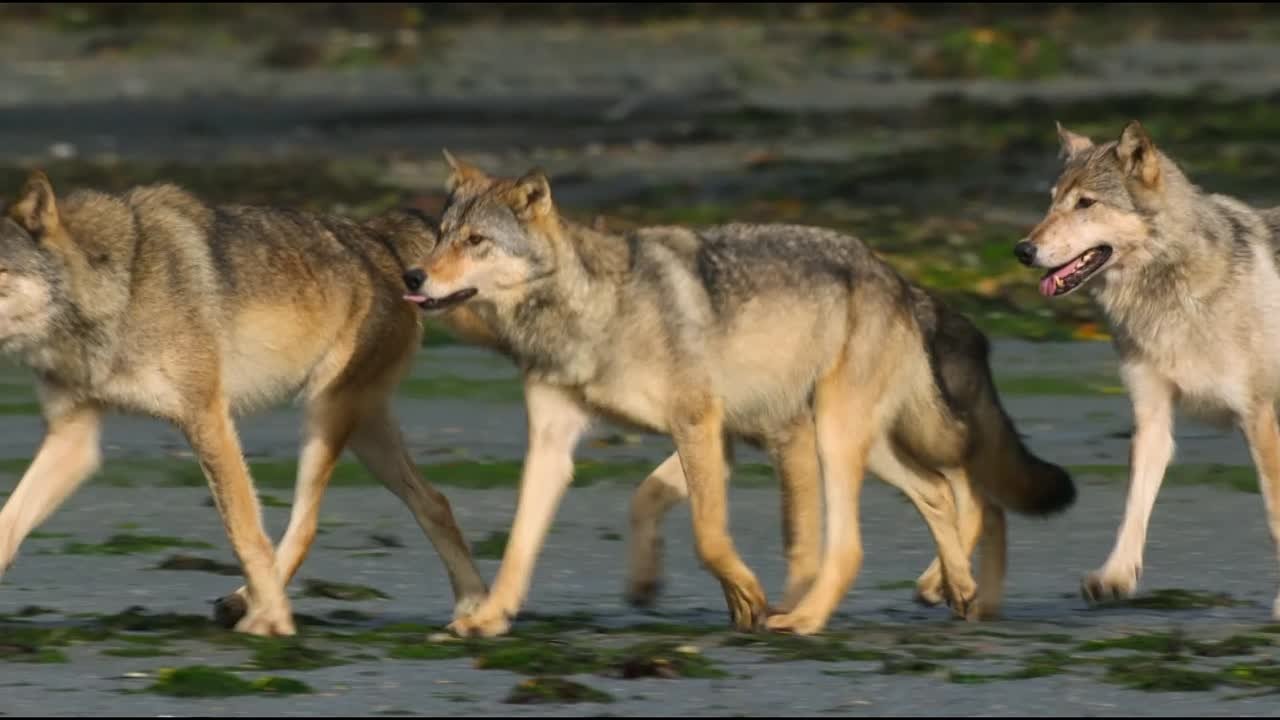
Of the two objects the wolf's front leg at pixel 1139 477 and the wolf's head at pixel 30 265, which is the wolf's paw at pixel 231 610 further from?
the wolf's front leg at pixel 1139 477

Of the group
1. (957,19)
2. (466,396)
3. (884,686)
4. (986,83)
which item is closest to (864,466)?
(884,686)

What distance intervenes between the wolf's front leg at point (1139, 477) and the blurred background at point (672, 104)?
271 inches

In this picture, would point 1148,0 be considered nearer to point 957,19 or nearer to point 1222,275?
point 957,19

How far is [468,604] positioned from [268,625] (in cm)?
80

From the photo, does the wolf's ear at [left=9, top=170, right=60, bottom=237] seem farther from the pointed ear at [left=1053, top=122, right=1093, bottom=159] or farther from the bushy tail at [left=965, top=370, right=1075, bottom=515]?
the pointed ear at [left=1053, top=122, right=1093, bottom=159]

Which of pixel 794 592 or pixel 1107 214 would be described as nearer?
pixel 794 592

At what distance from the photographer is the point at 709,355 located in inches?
394

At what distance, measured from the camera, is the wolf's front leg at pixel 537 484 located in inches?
385

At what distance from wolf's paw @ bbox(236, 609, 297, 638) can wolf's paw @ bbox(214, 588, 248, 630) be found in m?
0.18

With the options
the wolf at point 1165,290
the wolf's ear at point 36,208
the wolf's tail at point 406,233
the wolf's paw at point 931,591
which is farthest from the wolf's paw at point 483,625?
the wolf at point 1165,290

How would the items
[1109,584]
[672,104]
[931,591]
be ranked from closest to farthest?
[1109,584] < [931,591] < [672,104]

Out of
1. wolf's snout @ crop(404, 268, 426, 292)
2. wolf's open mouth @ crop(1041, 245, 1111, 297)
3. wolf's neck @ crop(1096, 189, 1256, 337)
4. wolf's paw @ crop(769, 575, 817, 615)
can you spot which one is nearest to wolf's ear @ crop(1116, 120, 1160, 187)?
wolf's neck @ crop(1096, 189, 1256, 337)

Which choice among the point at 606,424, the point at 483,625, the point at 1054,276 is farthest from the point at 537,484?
the point at 1054,276

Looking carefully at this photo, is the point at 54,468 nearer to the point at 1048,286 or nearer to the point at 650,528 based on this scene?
the point at 650,528
